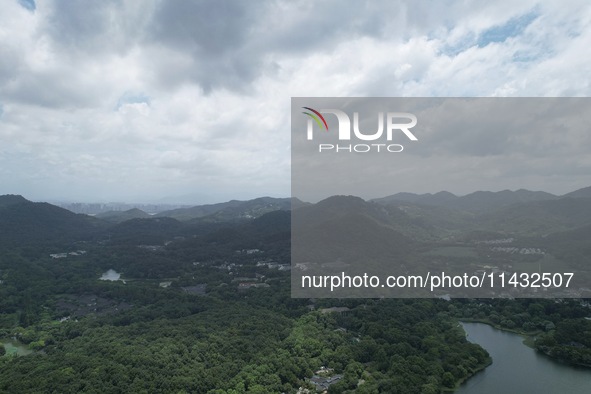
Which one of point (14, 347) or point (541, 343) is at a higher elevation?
point (541, 343)

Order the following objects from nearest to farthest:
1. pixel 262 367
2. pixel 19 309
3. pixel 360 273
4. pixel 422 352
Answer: pixel 262 367 → pixel 422 352 → pixel 19 309 → pixel 360 273

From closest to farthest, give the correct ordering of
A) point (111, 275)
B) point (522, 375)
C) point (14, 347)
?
point (522, 375) < point (14, 347) < point (111, 275)

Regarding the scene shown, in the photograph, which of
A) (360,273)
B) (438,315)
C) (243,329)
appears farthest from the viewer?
(360,273)

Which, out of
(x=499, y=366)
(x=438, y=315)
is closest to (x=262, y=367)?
(x=499, y=366)

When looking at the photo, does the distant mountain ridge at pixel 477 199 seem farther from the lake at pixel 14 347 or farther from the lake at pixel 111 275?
the lake at pixel 14 347

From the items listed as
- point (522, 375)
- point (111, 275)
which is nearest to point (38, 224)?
point (111, 275)

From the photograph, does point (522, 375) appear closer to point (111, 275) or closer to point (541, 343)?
point (541, 343)

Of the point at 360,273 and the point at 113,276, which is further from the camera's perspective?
the point at 113,276

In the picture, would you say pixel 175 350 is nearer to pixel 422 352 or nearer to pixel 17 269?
pixel 422 352
